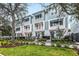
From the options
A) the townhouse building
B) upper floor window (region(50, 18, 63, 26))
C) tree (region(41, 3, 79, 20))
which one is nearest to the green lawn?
the townhouse building

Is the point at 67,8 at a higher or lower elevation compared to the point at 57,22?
higher

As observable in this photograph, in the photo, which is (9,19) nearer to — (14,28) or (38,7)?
(14,28)

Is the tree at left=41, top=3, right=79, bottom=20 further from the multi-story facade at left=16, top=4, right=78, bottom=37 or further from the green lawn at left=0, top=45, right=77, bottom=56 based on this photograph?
the green lawn at left=0, top=45, right=77, bottom=56

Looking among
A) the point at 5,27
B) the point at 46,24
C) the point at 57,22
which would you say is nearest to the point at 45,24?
the point at 46,24

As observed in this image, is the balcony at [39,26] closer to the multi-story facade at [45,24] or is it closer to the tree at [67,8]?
the multi-story facade at [45,24]

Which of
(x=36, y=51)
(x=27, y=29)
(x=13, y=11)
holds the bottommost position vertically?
(x=36, y=51)

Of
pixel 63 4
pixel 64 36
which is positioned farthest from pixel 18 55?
pixel 63 4

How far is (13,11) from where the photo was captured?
9.51 ft

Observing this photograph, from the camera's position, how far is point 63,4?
9.40 feet

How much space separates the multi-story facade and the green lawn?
152 millimetres

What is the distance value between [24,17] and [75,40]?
65cm

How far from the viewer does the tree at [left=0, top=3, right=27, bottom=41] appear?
112 inches

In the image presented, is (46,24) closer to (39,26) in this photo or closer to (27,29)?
(39,26)

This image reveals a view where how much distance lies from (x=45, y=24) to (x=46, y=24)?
12 mm
